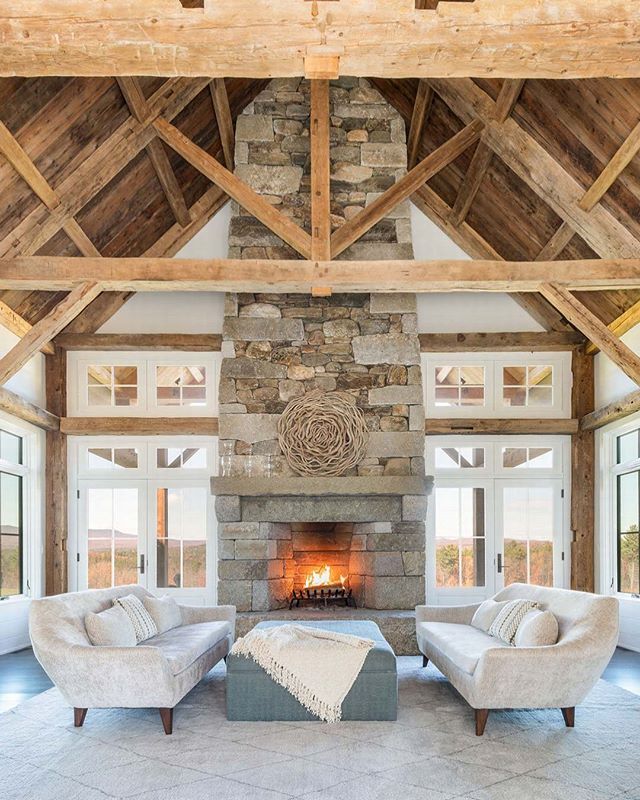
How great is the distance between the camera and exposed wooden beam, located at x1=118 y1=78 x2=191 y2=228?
728 centimetres

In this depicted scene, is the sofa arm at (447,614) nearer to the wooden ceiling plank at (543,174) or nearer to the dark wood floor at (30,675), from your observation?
the dark wood floor at (30,675)

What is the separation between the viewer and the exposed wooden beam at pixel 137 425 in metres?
9.31

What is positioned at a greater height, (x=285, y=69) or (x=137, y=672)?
(x=285, y=69)

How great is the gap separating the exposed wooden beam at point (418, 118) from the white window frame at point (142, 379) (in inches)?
119

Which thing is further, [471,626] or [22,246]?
[22,246]

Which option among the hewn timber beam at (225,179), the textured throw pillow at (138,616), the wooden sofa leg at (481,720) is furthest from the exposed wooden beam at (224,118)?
the wooden sofa leg at (481,720)

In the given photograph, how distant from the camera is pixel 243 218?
8.79 m

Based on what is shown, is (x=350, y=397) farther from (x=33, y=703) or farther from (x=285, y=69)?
(x=285, y=69)

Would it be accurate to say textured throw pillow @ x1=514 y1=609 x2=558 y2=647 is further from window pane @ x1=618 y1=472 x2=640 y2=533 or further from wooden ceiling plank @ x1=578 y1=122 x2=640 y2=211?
window pane @ x1=618 y1=472 x2=640 y2=533

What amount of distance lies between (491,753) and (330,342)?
4.80 meters

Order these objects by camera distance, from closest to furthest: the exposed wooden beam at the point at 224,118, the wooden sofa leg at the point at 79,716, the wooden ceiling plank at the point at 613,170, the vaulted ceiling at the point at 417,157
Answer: the wooden sofa leg at the point at 79,716, the wooden ceiling plank at the point at 613,170, the vaulted ceiling at the point at 417,157, the exposed wooden beam at the point at 224,118

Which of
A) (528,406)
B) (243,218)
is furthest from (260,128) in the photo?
(528,406)

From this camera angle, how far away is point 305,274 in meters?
7.13

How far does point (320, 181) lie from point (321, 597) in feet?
13.2
